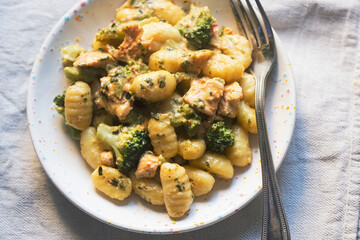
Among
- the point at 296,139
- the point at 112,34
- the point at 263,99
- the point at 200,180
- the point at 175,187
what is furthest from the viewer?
the point at 296,139

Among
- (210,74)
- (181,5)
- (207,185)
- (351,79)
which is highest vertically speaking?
(181,5)

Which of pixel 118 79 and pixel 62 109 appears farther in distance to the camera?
pixel 62 109

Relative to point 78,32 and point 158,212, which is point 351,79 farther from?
point 78,32

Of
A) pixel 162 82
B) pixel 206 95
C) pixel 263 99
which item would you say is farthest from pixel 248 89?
pixel 162 82

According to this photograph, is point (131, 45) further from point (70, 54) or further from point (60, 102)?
point (60, 102)

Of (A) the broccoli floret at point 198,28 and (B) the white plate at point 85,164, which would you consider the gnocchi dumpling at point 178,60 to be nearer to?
(A) the broccoli floret at point 198,28

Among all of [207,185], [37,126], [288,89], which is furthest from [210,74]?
[37,126]
